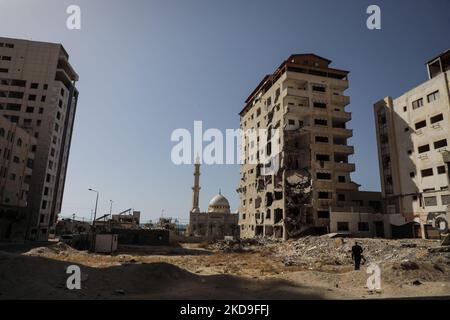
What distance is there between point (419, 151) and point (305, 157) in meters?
15.5

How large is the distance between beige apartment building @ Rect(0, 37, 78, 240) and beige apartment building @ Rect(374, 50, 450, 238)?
57.3 metres

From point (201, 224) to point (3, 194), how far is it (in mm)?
49263

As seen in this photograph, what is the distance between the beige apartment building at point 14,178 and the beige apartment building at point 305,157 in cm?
3985

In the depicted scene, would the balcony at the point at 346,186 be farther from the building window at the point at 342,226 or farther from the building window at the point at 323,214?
the building window at the point at 342,226

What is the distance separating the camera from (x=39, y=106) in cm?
5350

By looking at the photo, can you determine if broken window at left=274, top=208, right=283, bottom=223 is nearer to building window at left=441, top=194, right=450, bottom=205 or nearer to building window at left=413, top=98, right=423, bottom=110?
building window at left=441, top=194, right=450, bottom=205

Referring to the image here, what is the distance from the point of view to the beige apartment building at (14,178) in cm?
4109

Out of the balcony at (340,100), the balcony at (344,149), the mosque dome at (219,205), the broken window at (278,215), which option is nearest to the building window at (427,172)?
the balcony at (344,149)

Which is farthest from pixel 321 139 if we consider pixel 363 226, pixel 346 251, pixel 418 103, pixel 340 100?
pixel 346 251

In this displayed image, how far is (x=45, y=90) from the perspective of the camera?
54.4 meters

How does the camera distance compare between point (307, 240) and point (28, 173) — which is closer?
point (307, 240)
